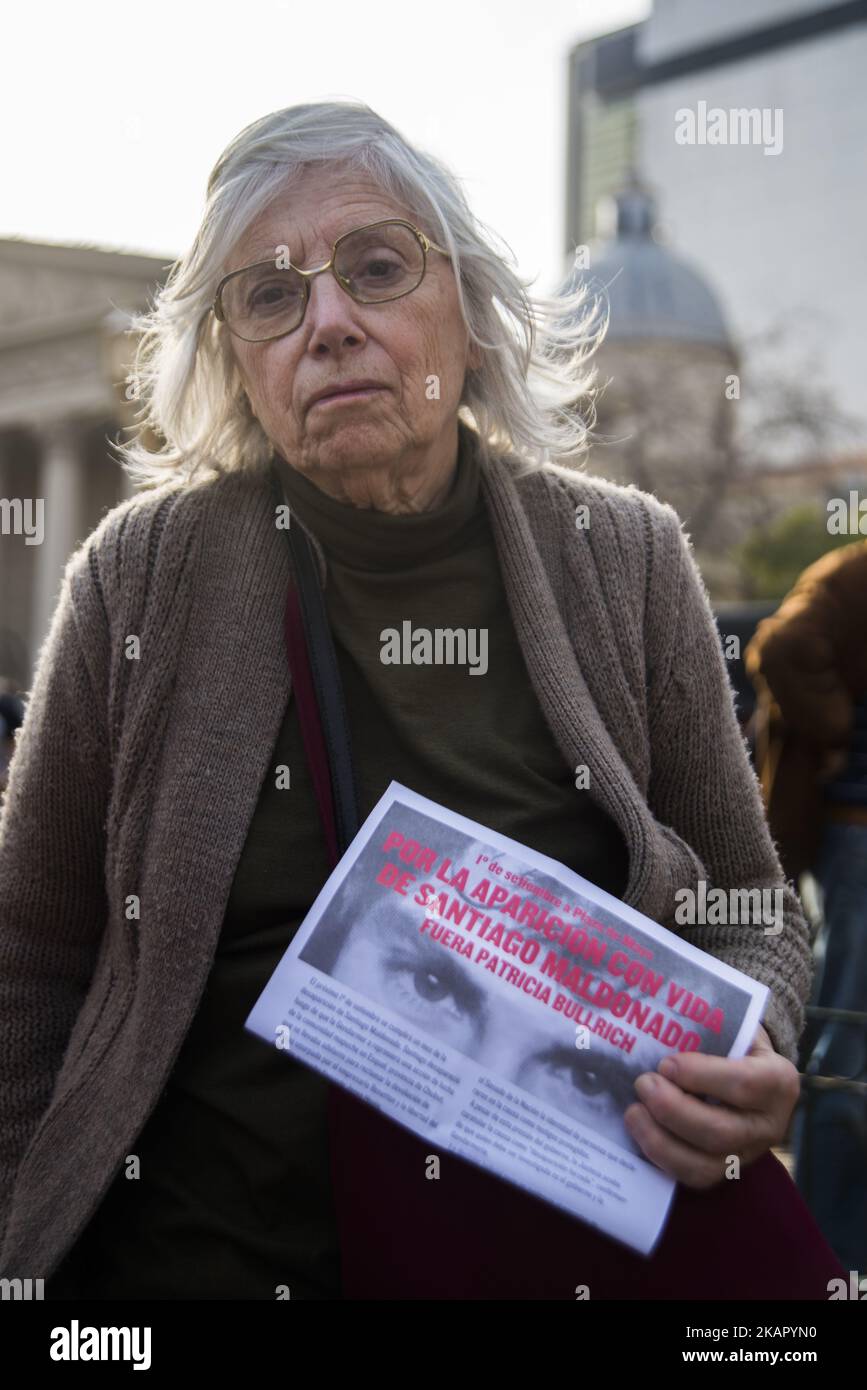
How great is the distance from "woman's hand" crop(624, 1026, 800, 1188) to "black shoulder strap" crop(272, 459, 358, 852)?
461mm

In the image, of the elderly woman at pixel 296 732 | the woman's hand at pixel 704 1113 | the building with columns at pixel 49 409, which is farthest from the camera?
the building with columns at pixel 49 409

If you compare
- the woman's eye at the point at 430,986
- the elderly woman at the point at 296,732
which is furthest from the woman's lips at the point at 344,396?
the woman's eye at the point at 430,986

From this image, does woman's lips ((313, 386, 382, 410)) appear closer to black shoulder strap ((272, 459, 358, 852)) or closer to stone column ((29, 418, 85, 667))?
black shoulder strap ((272, 459, 358, 852))

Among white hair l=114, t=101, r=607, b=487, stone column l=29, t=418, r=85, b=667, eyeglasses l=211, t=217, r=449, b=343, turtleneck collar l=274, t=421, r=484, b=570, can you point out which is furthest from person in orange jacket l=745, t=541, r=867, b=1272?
stone column l=29, t=418, r=85, b=667

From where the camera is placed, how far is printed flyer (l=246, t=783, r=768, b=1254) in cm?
167

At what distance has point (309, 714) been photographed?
1.95 meters

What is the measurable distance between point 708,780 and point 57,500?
3826 centimetres

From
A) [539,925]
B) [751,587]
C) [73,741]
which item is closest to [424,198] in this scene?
[73,741]

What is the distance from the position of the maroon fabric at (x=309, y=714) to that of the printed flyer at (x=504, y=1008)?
0.13m

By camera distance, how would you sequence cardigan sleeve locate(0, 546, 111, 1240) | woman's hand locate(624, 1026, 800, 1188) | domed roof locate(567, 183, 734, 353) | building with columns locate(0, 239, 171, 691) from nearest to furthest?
1. woman's hand locate(624, 1026, 800, 1188)
2. cardigan sleeve locate(0, 546, 111, 1240)
3. building with columns locate(0, 239, 171, 691)
4. domed roof locate(567, 183, 734, 353)

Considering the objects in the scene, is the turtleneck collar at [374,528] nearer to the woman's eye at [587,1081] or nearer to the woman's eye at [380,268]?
the woman's eye at [380,268]

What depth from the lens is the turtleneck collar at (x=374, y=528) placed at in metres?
2.08
